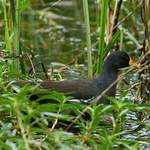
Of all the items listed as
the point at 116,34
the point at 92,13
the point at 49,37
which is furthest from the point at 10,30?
Answer: the point at 92,13

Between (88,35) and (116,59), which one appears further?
(116,59)

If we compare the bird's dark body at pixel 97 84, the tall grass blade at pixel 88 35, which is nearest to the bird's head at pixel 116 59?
the bird's dark body at pixel 97 84

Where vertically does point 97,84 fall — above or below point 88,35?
below

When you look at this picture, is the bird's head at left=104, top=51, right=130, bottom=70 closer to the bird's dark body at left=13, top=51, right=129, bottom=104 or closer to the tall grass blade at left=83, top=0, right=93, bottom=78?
the bird's dark body at left=13, top=51, right=129, bottom=104

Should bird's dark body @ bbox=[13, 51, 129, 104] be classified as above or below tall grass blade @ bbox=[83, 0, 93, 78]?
below

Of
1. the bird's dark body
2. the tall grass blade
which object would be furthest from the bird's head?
the tall grass blade

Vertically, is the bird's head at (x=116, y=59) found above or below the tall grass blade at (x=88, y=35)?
below

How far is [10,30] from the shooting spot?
190 inches

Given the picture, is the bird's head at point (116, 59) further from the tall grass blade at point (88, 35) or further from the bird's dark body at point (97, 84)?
the tall grass blade at point (88, 35)

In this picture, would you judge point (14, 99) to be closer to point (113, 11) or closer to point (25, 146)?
point (25, 146)

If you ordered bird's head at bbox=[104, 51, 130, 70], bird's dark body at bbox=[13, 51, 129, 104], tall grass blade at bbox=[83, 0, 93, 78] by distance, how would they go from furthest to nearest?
1. bird's head at bbox=[104, 51, 130, 70]
2. tall grass blade at bbox=[83, 0, 93, 78]
3. bird's dark body at bbox=[13, 51, 129, 104]

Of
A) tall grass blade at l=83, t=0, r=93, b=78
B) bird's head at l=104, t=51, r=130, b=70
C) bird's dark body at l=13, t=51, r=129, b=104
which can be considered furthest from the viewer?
bird's head at l=104, t=51, r=130, b=70

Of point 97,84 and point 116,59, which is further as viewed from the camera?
point 116,59

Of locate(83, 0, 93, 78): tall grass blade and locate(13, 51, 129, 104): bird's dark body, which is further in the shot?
locate(83, 0, 93, 78): tall grass blade
